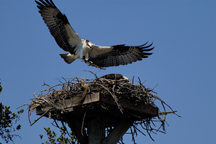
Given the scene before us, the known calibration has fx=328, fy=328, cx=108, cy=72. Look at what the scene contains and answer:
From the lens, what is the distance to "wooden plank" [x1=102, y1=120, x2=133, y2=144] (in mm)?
4738

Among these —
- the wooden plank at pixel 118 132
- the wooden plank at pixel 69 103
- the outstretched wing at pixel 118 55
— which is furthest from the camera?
the outstretched wing at pixel 118 55

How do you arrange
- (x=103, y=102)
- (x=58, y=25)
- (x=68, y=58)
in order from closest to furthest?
(x=103, y=102), (x=58, y=25), (x=68, y=58)

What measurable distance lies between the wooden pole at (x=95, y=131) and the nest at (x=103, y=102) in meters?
0.08

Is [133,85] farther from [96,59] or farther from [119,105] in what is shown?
[96,59]

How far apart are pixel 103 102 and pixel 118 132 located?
70cm

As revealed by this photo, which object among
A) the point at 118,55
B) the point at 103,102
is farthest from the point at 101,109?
the point at 118,55

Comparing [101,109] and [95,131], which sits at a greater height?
[101,109]

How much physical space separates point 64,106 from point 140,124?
50.9 inches

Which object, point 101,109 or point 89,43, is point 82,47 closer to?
point 89,43

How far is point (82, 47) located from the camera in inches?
276

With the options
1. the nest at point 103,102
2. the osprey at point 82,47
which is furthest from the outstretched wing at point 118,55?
the nest at point 103,102

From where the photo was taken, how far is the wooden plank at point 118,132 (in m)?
4.74

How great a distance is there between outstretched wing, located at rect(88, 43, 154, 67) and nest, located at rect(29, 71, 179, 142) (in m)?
1.60

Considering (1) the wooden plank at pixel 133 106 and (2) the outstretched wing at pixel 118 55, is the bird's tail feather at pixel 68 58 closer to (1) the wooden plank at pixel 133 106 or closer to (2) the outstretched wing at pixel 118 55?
(2) the outstretched wing at pixel 118 55
